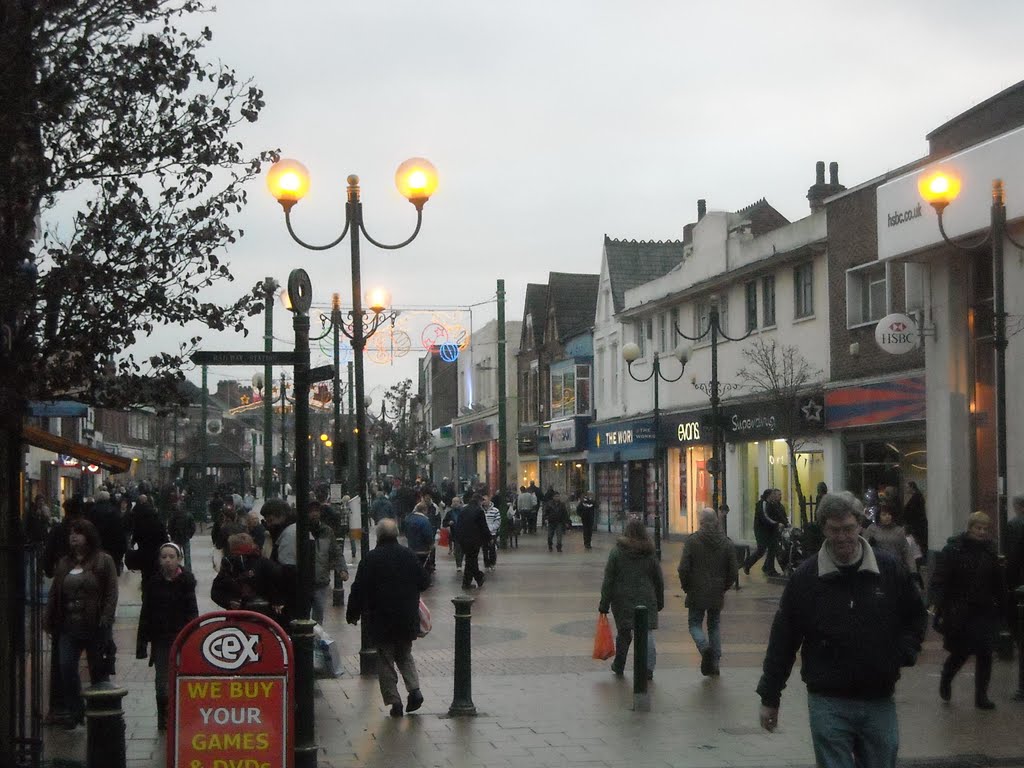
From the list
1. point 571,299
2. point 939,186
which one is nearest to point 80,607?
point 939,186

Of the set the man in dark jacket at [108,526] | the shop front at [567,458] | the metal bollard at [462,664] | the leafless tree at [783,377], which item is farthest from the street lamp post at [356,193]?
the shop front at [567,458]

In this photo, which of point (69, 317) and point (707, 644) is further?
point (707, 644)

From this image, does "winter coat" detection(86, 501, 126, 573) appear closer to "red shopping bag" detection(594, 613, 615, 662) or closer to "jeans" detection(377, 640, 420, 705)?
"jeans" detection(377, 640, 420, 705)

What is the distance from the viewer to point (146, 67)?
340 inches

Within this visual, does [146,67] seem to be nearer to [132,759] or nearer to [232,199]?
[232,199]

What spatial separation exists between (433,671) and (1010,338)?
1039cm

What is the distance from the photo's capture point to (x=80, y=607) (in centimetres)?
1134

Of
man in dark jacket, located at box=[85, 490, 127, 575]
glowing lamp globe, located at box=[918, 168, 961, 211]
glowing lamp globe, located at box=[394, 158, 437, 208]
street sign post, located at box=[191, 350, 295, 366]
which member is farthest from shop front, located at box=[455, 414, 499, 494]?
street sign post, located at box=[191, 350, 295, 366]

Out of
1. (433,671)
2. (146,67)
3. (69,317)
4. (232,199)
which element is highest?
(146,67)

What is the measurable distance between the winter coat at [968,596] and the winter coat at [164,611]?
247 inches

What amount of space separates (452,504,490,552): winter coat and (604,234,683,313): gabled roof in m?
23.9

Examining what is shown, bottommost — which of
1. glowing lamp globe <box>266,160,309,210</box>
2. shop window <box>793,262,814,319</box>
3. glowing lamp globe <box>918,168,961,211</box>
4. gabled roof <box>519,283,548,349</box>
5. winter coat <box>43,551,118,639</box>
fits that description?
winter coat <box>43,551,118,639</box>

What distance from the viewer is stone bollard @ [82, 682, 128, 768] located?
7.46 m

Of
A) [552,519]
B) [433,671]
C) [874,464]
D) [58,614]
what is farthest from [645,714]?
[552,519]
